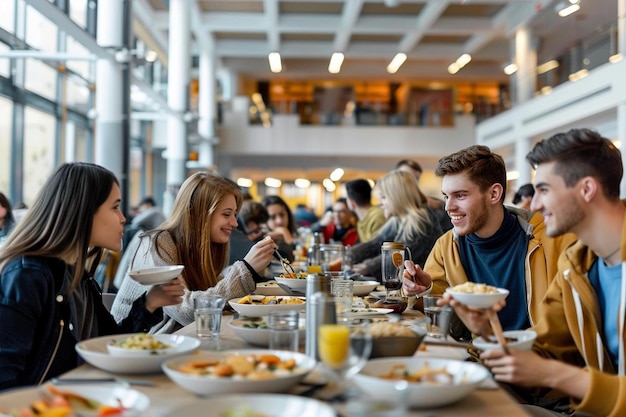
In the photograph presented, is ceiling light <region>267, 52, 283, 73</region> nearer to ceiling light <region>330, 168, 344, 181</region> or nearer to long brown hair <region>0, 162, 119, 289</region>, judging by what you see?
ceiling light <region>330, 168, 344, 181</region>

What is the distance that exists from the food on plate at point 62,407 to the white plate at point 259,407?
12cm

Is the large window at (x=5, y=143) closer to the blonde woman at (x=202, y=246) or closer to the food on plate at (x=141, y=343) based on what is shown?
the blonde woman at (x=202, y=246)

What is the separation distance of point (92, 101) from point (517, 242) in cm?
1178

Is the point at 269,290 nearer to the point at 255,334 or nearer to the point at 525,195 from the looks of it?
the point at 255,334

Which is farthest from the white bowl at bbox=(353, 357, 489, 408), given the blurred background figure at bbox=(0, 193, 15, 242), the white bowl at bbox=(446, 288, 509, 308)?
the blurred background figure at bbox=(0, 193, 15, 242)

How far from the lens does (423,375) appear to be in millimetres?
1422

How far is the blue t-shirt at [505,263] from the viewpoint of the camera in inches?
104

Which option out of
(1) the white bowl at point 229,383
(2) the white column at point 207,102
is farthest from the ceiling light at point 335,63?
(1) the white bowl at point 229,383

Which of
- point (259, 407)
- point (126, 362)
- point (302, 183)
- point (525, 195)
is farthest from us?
point (302, 183)

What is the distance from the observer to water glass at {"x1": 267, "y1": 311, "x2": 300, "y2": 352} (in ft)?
5.24

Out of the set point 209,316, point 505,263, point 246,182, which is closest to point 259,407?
point 209,316

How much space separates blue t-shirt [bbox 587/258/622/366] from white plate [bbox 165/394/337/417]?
1.04m

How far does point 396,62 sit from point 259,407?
1910 centimetres

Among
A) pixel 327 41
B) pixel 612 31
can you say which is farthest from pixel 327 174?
pixel 612 31
